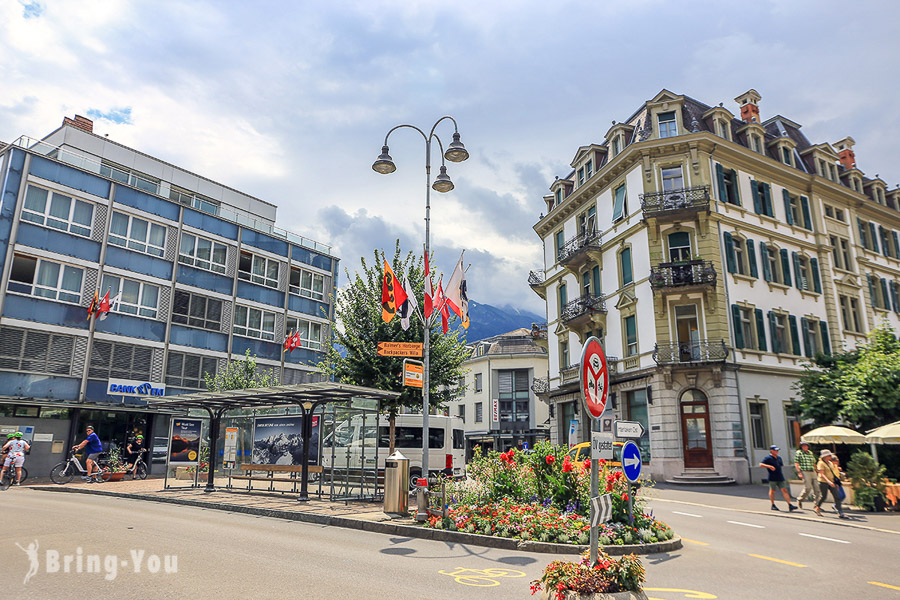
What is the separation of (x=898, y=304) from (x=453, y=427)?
31.6 m

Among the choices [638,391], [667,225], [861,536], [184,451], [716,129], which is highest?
[716,129]

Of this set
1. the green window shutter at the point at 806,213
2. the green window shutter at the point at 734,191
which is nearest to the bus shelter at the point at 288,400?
the green window shutter at the point at 734,191

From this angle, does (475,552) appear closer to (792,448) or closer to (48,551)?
(48,551)

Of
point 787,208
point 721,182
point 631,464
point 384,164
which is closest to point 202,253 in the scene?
point 384,164

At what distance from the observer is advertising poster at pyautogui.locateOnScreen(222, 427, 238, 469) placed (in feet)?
64.3

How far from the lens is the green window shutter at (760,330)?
29203 millimetres

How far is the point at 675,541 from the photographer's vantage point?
1031cm

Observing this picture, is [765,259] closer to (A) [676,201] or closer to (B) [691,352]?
(A) [676,201]

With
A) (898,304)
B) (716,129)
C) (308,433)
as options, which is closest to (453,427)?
(308,433)

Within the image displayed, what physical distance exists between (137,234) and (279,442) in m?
20.3

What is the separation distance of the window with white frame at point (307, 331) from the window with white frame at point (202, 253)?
620 cm

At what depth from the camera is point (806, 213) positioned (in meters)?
33.8

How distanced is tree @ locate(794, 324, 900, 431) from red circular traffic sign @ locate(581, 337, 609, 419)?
20.4 metres

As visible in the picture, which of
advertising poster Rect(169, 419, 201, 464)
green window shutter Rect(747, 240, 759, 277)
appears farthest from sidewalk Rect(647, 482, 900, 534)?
advertising poster Rect(169, 419, 201, 464)
